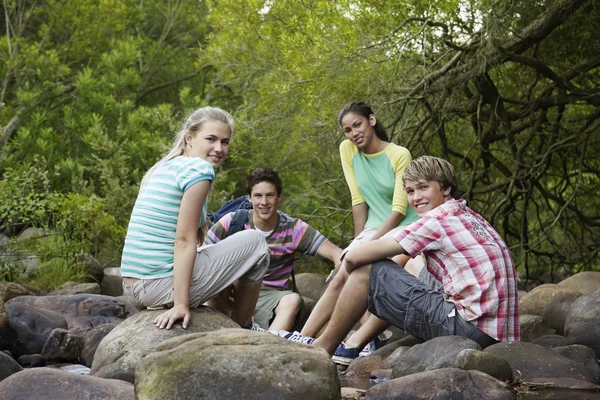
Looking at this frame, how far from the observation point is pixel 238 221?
22.5 feet

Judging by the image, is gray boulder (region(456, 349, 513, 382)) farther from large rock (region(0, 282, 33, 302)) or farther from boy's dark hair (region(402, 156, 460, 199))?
large rock (region(0, 282, 33, 302))

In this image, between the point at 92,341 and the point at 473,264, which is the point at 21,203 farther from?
the point at 473,264

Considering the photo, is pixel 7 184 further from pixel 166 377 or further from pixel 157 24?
pixel 157 24

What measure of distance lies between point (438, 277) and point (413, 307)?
272mm

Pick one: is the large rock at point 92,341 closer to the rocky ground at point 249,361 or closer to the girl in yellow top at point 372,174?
the rocky ground at point 249,361

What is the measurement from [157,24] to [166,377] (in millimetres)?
14840

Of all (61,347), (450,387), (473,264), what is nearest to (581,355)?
(473,264)

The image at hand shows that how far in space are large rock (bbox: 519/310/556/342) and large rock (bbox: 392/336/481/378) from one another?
4.75 feet

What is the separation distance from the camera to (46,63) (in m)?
14.8

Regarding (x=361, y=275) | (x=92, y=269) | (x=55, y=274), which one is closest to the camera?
(x=361, y=275)

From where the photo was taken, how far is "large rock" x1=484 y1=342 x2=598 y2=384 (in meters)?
5.02

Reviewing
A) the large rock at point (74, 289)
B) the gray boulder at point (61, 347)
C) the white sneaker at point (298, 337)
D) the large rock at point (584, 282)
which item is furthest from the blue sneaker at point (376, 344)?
the large rock at point (74, 289)

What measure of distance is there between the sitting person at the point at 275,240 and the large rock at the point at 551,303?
1700 millimetres

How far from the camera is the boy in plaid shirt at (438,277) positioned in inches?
205
